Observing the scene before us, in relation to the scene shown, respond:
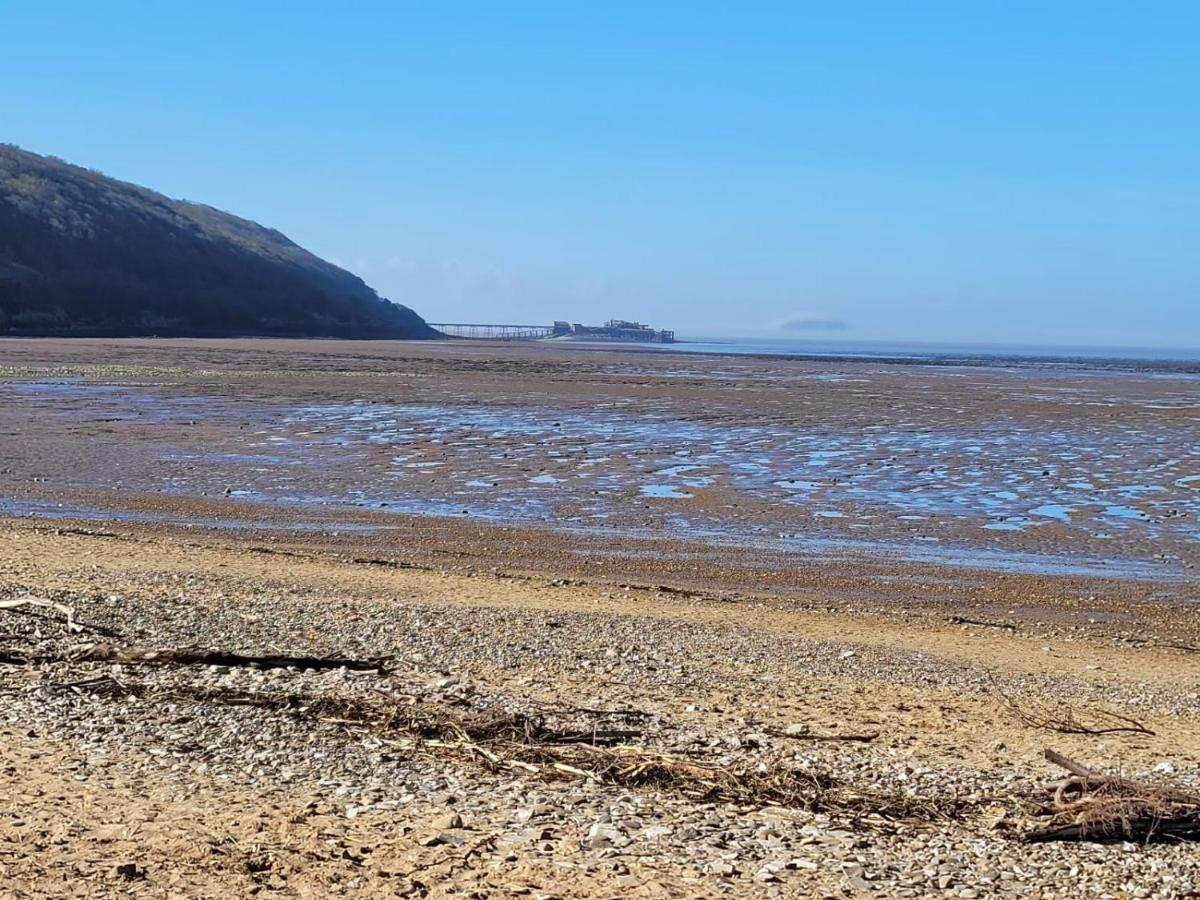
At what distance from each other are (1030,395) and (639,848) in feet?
157

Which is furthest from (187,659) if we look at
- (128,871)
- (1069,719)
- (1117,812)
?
(1117,812)

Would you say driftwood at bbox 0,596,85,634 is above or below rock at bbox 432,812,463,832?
above

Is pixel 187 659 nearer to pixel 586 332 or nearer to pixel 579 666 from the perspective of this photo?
pixel 579 666

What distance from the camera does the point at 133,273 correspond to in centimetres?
10425

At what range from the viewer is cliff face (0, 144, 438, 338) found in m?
91.0

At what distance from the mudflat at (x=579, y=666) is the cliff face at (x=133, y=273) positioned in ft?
223

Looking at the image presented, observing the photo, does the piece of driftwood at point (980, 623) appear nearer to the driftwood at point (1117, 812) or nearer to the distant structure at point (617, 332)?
the driftwood at point (1117, 812)

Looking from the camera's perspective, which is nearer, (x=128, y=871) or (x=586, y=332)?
(x=128, y=871)

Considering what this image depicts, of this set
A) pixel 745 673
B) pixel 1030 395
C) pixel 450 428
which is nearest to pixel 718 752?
pixel 745 673

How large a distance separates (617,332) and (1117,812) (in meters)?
166

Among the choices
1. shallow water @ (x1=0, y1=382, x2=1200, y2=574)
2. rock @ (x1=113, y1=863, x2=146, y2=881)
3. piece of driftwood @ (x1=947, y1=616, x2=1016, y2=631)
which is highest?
rock @ (x1=113, y1=863, x2=146, y2=881)

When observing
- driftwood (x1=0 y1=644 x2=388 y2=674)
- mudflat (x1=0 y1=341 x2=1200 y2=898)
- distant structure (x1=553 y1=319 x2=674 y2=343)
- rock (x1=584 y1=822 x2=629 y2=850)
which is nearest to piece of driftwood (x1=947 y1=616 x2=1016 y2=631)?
mudflat (x1=0 y1=341 x2=1200 y2=898)

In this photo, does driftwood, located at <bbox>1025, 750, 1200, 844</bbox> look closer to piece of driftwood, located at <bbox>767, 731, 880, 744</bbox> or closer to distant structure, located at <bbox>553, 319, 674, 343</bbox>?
piece of driftwood, located at <bbox>767, 731, 880, 744</bbox>

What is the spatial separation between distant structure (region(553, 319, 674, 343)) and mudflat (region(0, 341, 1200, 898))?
472 feet
